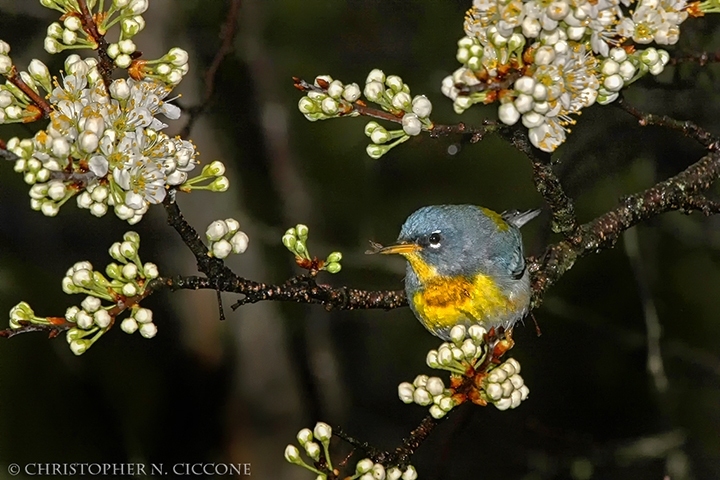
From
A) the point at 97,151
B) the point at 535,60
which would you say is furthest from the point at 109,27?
the point at 535,60

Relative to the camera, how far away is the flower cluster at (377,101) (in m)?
0.78

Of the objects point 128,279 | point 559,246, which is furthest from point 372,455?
point 559,246

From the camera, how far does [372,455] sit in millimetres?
923

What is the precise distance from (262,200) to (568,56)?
1.35 m

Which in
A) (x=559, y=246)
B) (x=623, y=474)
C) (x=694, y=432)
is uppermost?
(x=559, y=246)

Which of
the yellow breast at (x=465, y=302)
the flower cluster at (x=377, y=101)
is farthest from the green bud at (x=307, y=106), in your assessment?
the yellow breast at (x=465, y=302)

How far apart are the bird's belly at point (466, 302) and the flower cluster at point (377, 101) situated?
1.55 feet

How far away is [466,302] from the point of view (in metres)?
1.23

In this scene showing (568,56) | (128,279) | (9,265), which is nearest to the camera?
(568,56)

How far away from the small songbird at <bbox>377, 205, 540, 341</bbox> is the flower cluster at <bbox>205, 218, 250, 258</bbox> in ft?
1.27

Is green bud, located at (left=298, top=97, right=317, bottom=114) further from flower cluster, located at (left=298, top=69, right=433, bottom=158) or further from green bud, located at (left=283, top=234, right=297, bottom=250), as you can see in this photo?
green bud, located at (left=283, top=234, right=297, bottom=250)

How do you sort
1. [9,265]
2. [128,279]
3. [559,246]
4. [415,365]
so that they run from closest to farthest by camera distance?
[128,279] < [559,246] < [9,265] < [415,365]

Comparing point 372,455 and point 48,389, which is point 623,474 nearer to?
point 372,455

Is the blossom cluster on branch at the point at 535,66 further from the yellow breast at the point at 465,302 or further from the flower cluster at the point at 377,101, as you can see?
the yellow breast at the point at 465,302
